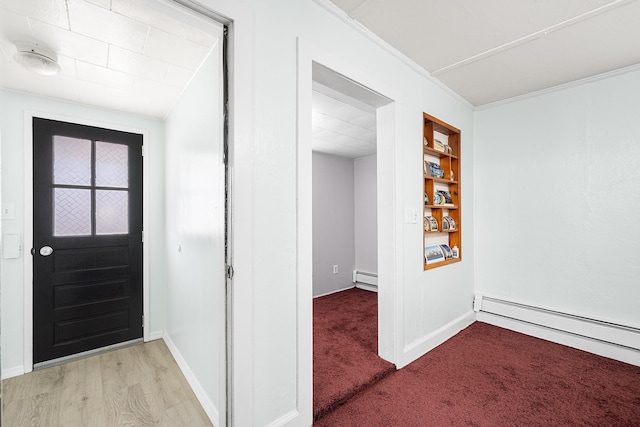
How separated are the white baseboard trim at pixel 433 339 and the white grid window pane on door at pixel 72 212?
9.73ft

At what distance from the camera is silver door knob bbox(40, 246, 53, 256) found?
101 inches

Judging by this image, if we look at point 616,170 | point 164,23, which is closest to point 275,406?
point 164,23

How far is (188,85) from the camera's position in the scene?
241 cm

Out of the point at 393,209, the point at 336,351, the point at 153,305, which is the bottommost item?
the point at 336,351

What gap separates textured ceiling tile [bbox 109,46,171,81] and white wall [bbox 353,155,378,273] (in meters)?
3.34

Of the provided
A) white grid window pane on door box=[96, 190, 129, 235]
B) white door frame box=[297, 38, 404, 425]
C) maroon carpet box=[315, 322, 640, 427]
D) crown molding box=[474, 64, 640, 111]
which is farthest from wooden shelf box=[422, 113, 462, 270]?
white grid window pane on door box=[96, 190, 129, 235]

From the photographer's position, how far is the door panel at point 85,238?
257cm

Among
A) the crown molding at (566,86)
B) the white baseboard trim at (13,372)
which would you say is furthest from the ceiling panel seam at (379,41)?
the white baseboard trim at (13,372)

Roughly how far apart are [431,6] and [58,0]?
2.01m

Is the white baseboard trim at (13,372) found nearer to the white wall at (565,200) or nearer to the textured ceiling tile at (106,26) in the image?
the textured ceiling tile at (106,26)

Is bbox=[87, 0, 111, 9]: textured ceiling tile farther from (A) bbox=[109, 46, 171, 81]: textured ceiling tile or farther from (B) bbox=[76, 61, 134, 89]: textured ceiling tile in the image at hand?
(B) bbox=[76, 61, 134, 89]: textured ceiling tile

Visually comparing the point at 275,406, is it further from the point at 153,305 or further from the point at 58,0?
the point at 58,0

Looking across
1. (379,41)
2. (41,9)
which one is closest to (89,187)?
(41,9)

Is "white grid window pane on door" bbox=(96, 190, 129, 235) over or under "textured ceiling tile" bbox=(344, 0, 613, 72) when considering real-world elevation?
under
